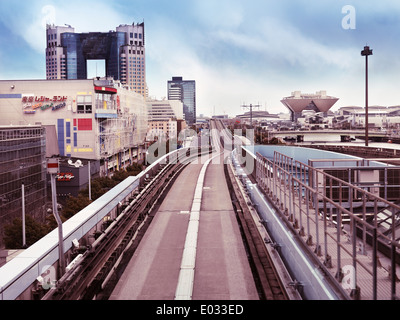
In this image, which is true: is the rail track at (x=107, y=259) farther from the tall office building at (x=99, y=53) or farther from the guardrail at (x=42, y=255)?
the tall office building at (x=99, y=53)

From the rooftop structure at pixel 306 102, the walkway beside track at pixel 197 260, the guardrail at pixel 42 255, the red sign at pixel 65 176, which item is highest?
the rooftop structure at pixel 306 102

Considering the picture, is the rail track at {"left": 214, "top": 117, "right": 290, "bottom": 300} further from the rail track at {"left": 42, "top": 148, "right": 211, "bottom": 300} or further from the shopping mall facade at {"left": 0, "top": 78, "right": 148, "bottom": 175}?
the shopping mall facade at {"left": 0, "top": 78, "right": 148, "bottom": 175}

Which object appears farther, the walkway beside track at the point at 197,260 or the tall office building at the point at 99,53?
the tall office building at the point at 99,53

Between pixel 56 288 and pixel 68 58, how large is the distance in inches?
5488

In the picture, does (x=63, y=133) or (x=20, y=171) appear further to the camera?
(x=63, y=133)

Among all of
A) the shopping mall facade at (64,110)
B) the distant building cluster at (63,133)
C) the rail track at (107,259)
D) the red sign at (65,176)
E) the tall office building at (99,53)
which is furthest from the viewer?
the tall office building at (99,53)

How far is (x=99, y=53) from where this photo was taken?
447ft

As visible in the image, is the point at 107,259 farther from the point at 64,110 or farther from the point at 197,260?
the point at 64,110

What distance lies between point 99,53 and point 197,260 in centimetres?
13917

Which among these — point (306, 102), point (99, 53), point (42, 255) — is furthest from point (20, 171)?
point (306, 102)

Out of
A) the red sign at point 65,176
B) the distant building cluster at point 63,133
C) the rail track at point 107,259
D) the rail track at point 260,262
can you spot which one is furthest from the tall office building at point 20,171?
the rail track at point 260,262

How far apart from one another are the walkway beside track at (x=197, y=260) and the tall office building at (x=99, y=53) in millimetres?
125405

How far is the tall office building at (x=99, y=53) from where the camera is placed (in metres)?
132
